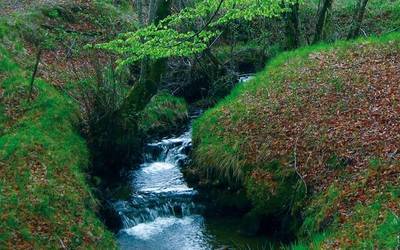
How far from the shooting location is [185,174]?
13.8 metres

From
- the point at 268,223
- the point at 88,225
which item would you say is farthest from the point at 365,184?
the point at 88,225

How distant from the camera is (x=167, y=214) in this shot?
12398 mm

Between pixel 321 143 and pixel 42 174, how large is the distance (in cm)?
555

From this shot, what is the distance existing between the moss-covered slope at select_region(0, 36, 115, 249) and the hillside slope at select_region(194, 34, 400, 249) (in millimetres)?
3208

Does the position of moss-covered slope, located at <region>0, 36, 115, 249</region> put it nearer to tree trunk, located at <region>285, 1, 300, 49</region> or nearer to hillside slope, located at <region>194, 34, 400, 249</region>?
hillside slope, located at <region>194, 34, 400, 249</region>

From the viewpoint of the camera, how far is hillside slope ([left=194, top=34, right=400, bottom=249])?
879cm

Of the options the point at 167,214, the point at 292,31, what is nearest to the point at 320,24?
the point at 292,31

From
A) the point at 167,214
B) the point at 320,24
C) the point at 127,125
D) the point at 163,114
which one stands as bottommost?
the point at 167,214

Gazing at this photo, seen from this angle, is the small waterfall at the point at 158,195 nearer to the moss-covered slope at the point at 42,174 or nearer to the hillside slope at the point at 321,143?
the hillside slope at the point at 321,143

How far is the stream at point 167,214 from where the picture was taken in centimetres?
1098

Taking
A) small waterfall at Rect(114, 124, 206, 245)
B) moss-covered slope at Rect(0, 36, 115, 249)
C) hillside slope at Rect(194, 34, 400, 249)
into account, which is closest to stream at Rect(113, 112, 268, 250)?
small waterfall at Rect(114, 124, 206, 245)

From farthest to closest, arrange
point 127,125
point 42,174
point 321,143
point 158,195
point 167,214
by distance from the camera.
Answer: point 127,125, point 158,195, point 167,214, point 321,143, point 42,174

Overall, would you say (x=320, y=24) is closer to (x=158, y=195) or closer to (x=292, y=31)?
(x=292, y=31)

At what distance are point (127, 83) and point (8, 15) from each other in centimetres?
449
